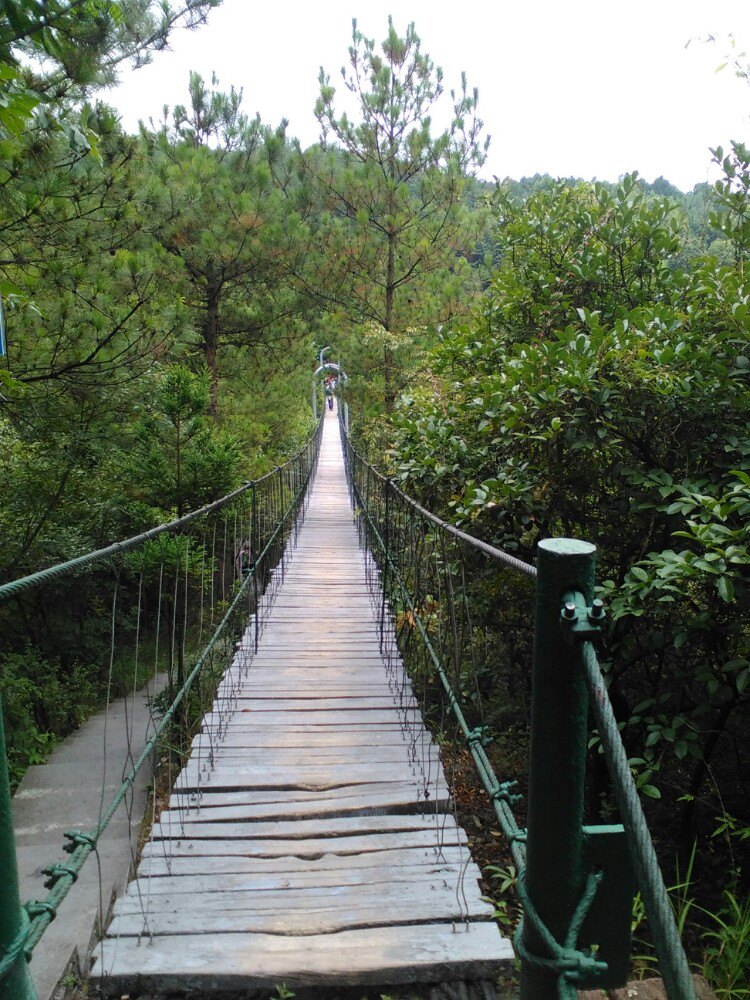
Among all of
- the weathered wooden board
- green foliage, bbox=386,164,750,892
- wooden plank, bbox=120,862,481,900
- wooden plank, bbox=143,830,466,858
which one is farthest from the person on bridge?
wooden plank, bbox=120,862,481,900

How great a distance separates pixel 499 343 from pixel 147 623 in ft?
27.2

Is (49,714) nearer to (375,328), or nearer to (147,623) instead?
(147,623)

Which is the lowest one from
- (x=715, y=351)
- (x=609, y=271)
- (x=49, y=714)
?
(x=49, y=714)

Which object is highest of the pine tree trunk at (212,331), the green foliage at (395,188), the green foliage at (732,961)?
the green foliage at (395,188)

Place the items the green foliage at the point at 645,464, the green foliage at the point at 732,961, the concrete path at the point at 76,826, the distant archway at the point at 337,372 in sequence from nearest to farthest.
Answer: the green foliage at the point at 732,961
the green foliage at the point at 645,464
the concrete path at the point at 76,826
the distant archway at the point at 337,372

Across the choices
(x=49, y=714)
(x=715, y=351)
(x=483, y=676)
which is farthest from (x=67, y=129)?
(x=49, y=714)

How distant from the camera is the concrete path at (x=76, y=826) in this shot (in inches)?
117

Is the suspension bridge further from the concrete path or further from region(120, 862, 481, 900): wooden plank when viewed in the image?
the concrete path

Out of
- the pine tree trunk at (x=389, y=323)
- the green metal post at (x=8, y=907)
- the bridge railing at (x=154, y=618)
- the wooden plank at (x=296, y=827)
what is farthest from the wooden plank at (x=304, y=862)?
the pine tree trunk at (x=389, y=323)

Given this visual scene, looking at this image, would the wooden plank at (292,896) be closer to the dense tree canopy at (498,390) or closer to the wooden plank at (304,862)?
the wooden plank at (304,862)

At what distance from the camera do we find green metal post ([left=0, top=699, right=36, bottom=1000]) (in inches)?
28.9

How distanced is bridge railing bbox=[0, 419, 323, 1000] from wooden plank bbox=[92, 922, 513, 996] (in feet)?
1.26

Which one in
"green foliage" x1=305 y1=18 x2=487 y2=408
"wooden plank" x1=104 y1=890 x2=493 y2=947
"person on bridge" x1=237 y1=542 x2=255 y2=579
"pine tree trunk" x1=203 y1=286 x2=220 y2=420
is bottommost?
"wooden plank" x1=104 y1=890 x2=493 y2=947

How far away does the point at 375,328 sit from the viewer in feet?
31.5
